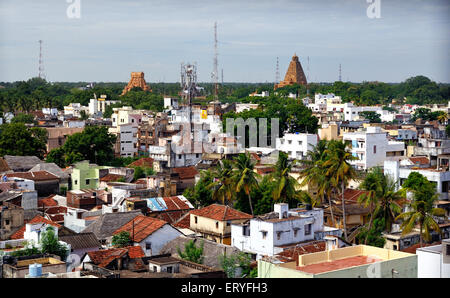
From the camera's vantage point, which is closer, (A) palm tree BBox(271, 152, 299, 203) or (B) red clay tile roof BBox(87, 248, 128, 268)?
(B) red clay tile roof BBox(87, 248, 128, 268)

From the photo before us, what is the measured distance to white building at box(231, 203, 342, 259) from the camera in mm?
13383

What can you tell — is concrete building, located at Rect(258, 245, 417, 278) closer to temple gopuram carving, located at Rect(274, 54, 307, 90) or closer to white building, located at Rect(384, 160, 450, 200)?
white building, located at Rect(384, 160, 450, 200)

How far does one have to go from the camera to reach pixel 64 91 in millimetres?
81188

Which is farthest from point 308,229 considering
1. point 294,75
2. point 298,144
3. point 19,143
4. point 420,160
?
point 294,75

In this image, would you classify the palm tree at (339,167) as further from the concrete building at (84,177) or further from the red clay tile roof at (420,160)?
the concrete building at (84,177)

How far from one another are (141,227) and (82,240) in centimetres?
157

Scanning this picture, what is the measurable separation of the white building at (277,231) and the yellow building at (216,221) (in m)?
0.71

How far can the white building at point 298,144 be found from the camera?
27.4m

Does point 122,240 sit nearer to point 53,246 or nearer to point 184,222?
point 53,246

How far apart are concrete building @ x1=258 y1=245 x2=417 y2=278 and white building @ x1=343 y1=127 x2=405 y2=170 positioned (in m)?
14.6

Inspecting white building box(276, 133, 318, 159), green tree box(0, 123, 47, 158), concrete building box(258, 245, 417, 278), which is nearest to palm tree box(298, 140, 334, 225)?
concrete building box(258, 245, 417, 278)

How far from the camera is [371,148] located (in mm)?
24625

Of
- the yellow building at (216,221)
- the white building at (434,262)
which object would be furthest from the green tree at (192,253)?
the white building at (434,262)
